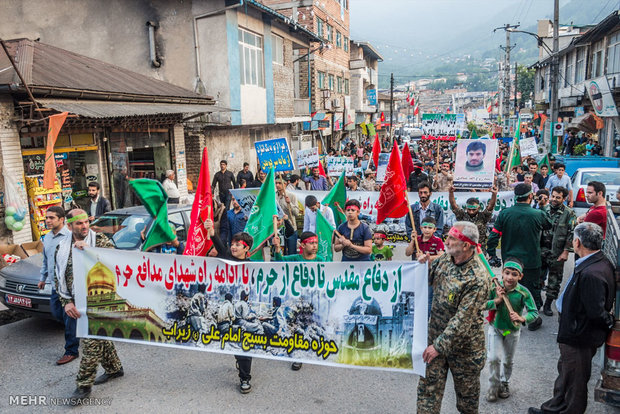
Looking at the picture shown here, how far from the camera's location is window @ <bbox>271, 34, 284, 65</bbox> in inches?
864

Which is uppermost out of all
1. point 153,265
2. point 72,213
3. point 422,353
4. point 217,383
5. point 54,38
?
point 54,38

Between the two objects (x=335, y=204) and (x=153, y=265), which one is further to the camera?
(x=335, y=204)

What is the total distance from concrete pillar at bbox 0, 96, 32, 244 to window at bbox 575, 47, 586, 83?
107 ft

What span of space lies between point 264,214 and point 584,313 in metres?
3.76

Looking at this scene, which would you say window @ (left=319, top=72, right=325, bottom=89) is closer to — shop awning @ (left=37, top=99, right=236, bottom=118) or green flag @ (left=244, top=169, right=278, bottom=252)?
shop awning @ (left=37, top=99, right=236, bottom=118)

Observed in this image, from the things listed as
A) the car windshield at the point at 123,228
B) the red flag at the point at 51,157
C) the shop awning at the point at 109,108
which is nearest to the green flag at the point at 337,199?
the car windshield at the point at 123,228

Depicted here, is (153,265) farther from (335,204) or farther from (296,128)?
(296,128)

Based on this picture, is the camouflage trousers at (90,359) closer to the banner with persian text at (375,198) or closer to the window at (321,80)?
the banner with persian text at (375,198)

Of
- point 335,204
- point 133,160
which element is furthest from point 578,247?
point 133,160

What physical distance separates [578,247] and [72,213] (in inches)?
196

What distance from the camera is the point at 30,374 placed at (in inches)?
229

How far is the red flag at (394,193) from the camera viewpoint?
661cm

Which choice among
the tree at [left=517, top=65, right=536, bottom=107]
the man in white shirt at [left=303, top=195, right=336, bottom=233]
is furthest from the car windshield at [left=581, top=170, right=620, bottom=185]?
the tree at [left=517, top=65, right=536, bottom=107]

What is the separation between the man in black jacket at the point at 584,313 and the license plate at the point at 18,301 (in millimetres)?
6440
